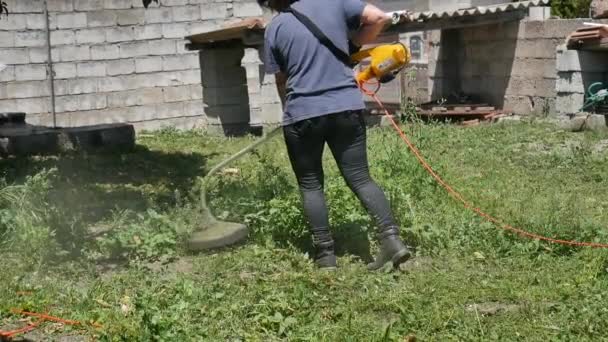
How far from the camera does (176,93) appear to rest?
1260 centimetres

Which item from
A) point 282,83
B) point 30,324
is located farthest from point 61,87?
point 30,324

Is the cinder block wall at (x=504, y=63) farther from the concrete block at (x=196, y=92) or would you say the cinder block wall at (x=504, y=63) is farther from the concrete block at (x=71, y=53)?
the concrete block at (x=71, y=53)

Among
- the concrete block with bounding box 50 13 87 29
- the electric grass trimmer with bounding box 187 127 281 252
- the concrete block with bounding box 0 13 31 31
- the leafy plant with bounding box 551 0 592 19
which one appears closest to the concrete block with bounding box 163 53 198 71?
the concrete block with bounding box 50 13 87 29

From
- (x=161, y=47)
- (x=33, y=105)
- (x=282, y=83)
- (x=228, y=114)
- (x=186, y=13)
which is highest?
(x=186, y=13)

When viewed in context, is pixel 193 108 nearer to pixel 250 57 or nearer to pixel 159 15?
pixel 250 57

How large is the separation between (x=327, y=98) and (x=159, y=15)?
8281mm

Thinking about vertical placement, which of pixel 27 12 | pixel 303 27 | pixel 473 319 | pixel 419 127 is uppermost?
pixel 27 12

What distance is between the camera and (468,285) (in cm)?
437

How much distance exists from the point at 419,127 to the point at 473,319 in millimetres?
4166

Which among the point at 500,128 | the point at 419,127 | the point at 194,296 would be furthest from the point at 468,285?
the point at 500,128

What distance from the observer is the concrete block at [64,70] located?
12.0 m

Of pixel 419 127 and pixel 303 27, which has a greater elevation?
pixel 303 27

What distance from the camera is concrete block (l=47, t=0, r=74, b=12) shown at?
11.8 m

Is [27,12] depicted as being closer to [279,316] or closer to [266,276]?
[266,276]
